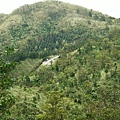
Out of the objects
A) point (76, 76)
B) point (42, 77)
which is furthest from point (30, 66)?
point (76, 76)

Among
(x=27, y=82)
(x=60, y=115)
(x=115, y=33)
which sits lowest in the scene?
(x=27, y=82)

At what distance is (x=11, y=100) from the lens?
1454cm

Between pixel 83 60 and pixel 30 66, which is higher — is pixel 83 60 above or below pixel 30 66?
above

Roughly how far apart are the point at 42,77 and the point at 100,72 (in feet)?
90.2

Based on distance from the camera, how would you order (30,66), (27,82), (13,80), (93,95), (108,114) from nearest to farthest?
(13,80) < (108,114) < (93,95) < (27,82) < (30,66)

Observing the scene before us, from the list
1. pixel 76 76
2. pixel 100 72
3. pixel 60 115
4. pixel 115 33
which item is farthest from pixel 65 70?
pixel 60 115

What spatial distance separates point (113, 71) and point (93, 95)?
16.3 m

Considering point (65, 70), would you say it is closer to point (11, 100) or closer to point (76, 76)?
point (76, 76)

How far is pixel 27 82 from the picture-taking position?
376 ft

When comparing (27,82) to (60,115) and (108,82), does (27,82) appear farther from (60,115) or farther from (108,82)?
(60,115)

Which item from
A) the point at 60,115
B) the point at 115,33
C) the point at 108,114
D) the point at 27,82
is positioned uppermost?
the point at 115,33

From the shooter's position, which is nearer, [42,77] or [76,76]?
[76,76]

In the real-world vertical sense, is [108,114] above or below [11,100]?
below

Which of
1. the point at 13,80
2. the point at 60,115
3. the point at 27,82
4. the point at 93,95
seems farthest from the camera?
the point at 27,82
